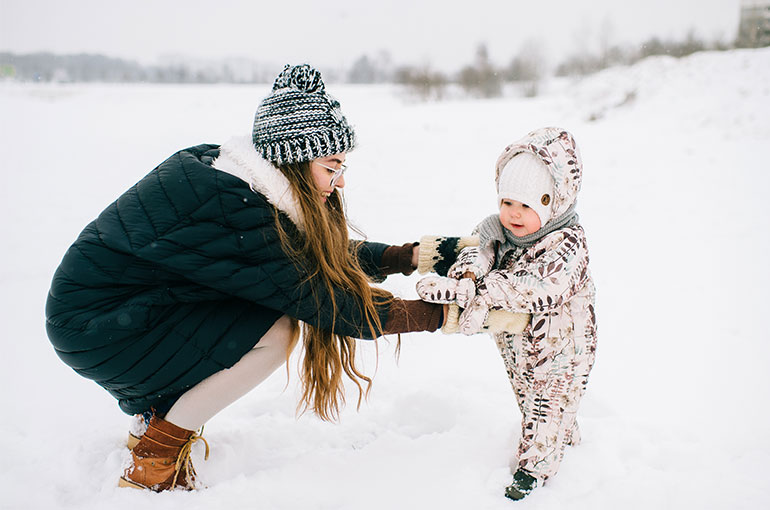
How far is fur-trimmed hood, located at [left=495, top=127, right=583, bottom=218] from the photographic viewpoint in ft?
5.04

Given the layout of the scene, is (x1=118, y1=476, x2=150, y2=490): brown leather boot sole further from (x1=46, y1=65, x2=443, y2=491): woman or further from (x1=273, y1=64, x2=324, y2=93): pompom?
(x1=273, y1=64, x2=324, y2=93): pompom

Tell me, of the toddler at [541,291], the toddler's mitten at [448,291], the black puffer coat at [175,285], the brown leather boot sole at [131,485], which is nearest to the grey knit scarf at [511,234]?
the toddler at [541,291]

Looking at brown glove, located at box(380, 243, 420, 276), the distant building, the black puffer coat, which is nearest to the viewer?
the black puffer coat

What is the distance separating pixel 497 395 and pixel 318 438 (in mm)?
734

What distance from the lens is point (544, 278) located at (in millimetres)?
1492

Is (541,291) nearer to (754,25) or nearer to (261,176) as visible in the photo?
(261,176)

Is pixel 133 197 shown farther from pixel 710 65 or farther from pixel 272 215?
pixel 710 65

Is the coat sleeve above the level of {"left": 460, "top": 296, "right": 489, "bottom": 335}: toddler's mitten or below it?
above

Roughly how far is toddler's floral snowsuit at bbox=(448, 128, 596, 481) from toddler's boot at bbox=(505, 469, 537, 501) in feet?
0.06

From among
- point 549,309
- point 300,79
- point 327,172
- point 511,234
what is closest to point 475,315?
point 549,309

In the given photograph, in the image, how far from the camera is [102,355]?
4.91 ft

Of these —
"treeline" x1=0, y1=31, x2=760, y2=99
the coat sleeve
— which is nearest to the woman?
the coat sleeve

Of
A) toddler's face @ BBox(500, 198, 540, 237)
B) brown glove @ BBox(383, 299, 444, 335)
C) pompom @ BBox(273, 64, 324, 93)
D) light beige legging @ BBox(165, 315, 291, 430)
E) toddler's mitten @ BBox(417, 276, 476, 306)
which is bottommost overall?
light beige legging @ BBox(165, 315, 291, 430)

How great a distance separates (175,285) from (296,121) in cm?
59
